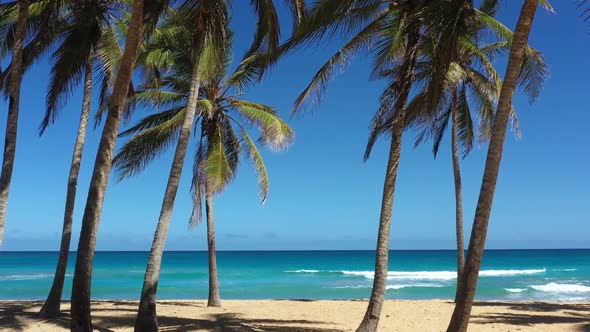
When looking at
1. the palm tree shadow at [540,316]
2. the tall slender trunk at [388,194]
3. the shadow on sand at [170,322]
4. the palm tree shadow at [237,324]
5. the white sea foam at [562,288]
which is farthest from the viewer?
the white sea foam at [562,288]

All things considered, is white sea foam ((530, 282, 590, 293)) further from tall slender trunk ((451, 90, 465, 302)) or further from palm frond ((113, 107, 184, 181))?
palm frond ((113, 107, 184, 181))

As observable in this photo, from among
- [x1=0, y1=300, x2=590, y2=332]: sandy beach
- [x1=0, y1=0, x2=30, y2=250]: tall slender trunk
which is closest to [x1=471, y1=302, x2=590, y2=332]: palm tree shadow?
[x1=0, y1=300, x2=590, y2=332]: sandy beach

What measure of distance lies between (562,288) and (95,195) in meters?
29.4

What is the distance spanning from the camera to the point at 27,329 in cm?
959

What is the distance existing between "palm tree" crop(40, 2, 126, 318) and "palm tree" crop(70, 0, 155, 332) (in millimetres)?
2903

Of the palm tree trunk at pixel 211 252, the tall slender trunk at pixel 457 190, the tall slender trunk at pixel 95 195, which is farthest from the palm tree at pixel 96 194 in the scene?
the tall slender trunk at pixel 457 190

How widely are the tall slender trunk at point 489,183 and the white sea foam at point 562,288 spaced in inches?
1015

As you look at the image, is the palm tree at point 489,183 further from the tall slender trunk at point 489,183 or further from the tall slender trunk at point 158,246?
the tall slender trunk at point 158,246

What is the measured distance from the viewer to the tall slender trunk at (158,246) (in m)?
8.57

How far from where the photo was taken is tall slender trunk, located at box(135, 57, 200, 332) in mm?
8570

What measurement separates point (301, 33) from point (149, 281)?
4577mm

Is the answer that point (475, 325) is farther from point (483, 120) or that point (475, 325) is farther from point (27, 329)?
point (27, 329)

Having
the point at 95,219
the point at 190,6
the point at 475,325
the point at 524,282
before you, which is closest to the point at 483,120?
the point at 475,325

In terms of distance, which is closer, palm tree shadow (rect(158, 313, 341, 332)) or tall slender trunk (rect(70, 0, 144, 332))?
tall slender trunk (rect(70, 0, 144, 332))
